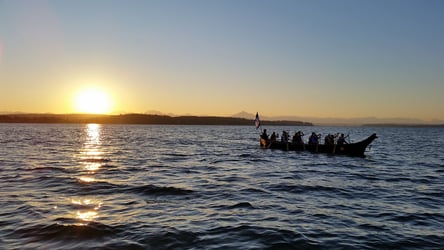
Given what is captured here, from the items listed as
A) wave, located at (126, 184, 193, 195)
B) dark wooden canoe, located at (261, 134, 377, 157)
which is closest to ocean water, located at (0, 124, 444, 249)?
wave, located at (126, 184, 193, 195)

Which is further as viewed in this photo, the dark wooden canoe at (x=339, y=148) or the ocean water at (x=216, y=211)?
→ the dark wooden canoe at (x=339, y=148)

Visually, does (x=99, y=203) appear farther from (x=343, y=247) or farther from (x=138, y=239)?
(x=343, y=247)

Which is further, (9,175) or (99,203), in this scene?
(9,175)

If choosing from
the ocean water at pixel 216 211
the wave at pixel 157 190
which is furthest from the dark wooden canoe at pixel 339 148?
the wave at pixel 157 190

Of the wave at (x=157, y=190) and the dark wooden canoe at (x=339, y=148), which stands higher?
the dark wooden canoe at (x=339, y=148)

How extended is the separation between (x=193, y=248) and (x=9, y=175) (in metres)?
17.8

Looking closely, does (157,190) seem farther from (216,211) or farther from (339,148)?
(339,148)

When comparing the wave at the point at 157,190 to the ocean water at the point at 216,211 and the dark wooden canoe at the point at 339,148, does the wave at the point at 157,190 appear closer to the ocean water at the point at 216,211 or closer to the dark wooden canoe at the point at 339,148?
the ocean water at the point at 216,211

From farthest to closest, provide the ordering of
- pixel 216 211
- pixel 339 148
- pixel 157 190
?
1. pixel 339 148
2. pixel 157 190
3. pixel 216 211

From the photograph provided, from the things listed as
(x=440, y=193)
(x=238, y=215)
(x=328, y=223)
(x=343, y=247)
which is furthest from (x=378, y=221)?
(x=440, y=193)

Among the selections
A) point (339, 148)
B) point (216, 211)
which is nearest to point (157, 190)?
point (216, 211)

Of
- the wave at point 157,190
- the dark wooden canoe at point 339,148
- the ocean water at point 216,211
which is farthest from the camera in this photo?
the dark wooden canoe at point 339,148

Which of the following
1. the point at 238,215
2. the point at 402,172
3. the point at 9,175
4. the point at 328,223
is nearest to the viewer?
the point at 328,223

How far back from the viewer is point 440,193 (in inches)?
765
